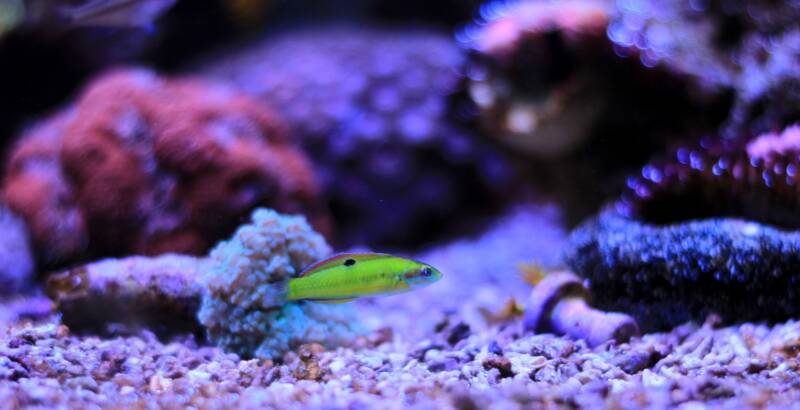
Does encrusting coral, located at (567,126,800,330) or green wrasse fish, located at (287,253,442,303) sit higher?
encrusting coral, located at (567,126,800,330)

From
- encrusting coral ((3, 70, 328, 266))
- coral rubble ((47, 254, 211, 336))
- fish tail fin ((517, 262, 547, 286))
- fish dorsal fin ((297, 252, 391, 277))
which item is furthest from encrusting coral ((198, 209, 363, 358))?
fish tail fin ((517, 262, 547, 286))

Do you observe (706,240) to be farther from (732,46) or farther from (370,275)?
(732,46)

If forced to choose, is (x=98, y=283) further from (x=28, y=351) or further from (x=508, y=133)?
(x=508, y=133)

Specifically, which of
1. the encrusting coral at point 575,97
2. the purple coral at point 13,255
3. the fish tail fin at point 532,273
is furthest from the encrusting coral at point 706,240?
the purple coral at point 13,255

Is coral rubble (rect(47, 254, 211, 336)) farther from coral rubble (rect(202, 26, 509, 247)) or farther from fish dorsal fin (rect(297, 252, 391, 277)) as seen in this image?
coral rubble (rect(202, 26, 509, 247))

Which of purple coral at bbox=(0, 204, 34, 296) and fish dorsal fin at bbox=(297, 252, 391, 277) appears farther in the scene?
purple coral at bbox=(0, 204, 34, 296)

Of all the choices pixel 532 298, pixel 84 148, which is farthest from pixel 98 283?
pixel 532 298
